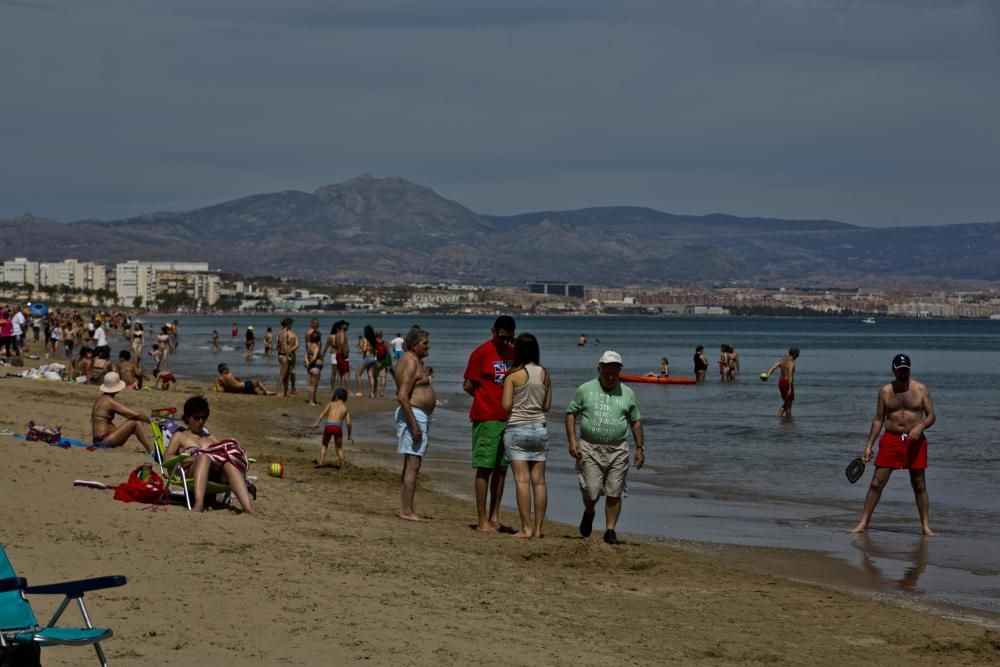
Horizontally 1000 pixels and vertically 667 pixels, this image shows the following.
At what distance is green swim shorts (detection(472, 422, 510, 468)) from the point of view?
10.5 m

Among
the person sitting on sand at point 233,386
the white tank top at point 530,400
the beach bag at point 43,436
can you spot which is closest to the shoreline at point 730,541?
the white tank top at point 530,400

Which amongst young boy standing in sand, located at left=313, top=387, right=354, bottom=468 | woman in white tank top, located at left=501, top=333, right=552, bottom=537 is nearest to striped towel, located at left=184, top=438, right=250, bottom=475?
woman in white tank top, located at left=501, top=333, right=552, bottom=537

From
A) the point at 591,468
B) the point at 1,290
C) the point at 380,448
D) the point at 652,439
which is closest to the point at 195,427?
the point at 591,468

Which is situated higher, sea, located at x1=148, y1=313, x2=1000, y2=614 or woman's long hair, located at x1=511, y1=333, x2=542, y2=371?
woman's long hair, located at x1=511, y1=333, x2=542, y2=371

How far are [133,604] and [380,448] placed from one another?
37.1 feet

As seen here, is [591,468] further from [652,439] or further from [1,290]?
[1,290]

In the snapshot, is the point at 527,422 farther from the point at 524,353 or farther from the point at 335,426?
the point at 335,426

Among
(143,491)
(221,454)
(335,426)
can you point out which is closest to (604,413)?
(221,454)

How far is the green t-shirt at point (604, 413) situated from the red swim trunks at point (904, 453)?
2.84 metres

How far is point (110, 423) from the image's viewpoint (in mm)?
13453

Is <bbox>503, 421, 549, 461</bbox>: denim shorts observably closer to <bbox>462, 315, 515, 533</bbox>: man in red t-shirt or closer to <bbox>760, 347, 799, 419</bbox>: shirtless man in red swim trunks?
<bbox>462, 315, 515, 533</bbox>: man in red t-shirt

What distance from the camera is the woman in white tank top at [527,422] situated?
10.1m

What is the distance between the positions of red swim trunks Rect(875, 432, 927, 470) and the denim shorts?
10.7 ft

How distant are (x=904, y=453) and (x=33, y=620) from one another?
7949 millimetres
